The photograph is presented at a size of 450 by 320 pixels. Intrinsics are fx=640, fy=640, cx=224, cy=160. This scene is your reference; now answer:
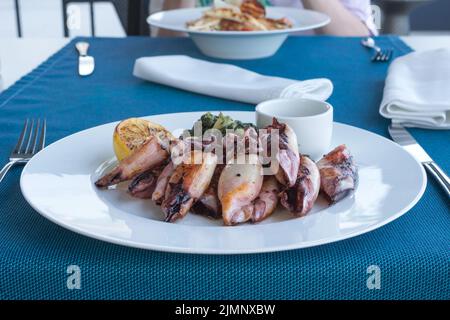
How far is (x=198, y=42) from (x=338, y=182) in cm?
85

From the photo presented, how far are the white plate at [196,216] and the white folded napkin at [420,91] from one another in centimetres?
19

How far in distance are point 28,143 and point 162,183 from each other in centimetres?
30

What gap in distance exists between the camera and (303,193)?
0.59 metres

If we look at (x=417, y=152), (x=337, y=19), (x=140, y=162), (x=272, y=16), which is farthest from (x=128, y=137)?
(x=337, y=19)

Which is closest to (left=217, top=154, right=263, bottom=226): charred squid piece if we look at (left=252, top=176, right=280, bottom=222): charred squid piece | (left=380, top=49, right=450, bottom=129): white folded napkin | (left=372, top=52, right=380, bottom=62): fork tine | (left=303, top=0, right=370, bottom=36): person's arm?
(left=252, top=176, right=280, bottom=222): charred squid piece

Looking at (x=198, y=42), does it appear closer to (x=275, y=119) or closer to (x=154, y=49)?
(x=154, y=49)

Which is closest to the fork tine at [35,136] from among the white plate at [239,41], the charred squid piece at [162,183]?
the charred squid piece at [162,183]

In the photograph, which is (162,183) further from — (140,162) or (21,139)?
(21,139)

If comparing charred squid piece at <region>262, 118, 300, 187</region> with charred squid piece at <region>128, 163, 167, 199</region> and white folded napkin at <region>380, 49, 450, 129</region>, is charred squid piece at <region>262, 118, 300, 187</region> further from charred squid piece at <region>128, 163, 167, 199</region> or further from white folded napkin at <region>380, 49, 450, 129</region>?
white folded napkin at <region>380, 49, 450, 129</region>

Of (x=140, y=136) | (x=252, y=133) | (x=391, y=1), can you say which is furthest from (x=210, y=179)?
(x=391, y=1)

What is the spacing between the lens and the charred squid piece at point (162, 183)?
2.01ft

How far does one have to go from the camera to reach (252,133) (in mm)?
634

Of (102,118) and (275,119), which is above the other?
(275,119)

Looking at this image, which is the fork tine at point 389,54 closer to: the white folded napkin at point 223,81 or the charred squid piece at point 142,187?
the white folded napkin at point 223,81
